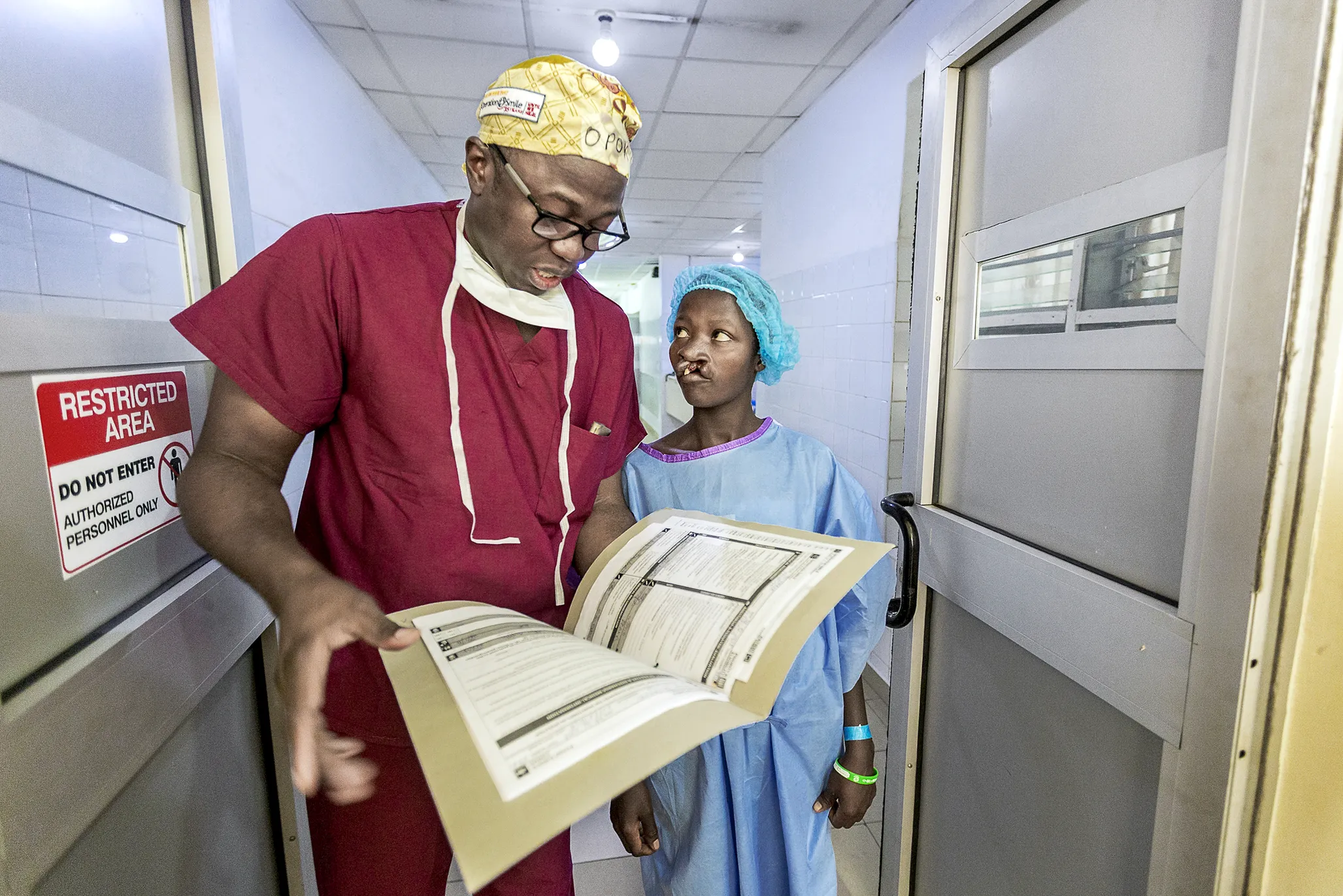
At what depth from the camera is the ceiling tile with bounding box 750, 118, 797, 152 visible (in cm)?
364

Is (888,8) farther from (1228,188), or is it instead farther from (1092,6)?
(1228,188)

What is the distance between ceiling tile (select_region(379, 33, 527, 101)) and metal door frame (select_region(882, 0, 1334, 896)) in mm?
2458

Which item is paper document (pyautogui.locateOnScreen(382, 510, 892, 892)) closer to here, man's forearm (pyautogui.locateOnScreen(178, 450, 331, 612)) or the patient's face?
man's forearm (pyautogui.locateOnScreen(178, 450, 331, 612))

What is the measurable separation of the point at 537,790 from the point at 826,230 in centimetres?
330

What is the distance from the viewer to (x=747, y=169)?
4.56 m

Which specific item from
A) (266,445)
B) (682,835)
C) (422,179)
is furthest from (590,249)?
(422,179)

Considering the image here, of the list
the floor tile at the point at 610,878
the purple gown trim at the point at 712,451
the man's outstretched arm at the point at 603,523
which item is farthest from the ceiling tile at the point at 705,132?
the floor tile at the point at 610,878

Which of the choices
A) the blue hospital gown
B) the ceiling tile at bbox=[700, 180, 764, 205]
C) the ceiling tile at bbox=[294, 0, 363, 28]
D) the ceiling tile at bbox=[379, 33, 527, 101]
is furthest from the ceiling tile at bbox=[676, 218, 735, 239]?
the blue hospital gown

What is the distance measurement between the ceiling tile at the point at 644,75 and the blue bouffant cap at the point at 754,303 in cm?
190

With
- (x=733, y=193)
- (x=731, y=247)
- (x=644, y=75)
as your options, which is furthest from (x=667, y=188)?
(x=731, y=247)

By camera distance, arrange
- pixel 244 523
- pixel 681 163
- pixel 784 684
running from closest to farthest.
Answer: pixel 244 523
pixel 784 684
pixel 681 163

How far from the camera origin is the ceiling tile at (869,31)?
2434mm

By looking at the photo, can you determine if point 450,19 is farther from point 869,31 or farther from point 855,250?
point 855,250

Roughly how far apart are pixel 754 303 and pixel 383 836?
44.4 inches
